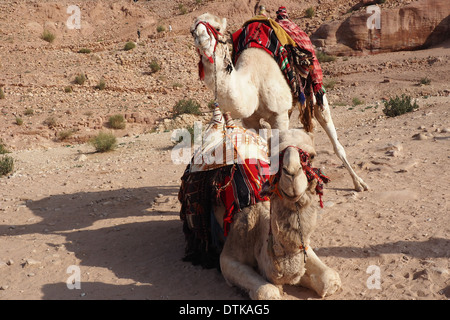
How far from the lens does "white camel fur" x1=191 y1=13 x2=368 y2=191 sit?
15.9ft

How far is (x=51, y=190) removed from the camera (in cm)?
826

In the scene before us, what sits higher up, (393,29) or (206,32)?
(393,29)

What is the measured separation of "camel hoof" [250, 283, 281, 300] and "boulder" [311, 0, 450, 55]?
25.6 metres

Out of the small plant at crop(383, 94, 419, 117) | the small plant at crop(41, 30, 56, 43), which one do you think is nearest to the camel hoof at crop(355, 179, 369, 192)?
the small plant at crop(383, 94, 419, 117)

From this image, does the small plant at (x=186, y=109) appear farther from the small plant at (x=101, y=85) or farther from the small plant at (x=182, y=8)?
the small plant at (x=182, y=8)

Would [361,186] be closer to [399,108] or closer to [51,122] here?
[399,108]

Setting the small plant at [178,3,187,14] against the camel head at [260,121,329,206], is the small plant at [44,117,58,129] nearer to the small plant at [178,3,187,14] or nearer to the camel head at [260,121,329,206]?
the camel head at [260,121,329,206]

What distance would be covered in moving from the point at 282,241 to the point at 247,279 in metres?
0.60

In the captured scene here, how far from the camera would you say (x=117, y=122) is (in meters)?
18.7

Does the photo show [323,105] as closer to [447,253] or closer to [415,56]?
[447,253]

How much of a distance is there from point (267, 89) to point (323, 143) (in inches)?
176

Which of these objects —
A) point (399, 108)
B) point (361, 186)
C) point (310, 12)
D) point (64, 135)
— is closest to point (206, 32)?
point (361, 186)

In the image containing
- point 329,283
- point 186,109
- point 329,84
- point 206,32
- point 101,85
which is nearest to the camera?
point 329,283

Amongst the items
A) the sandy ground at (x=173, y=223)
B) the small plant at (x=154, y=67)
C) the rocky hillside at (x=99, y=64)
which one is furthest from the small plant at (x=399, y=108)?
the small plant at (x=154, y=67)
